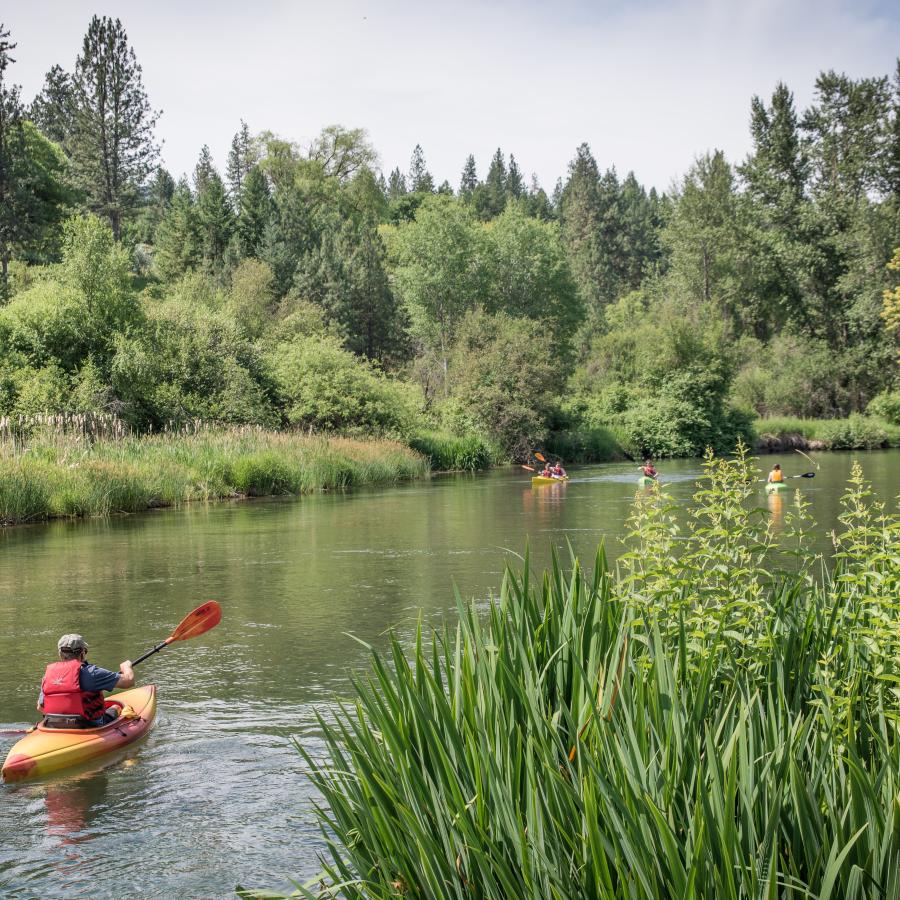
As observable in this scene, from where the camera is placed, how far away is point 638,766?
135 inches

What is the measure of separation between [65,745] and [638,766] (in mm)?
5445

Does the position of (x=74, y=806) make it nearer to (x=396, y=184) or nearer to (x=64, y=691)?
(x=64, y=691)

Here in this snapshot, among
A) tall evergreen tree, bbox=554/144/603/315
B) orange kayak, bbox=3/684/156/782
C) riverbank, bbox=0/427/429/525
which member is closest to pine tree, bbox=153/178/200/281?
riverbank, bbox=0/427/429/525

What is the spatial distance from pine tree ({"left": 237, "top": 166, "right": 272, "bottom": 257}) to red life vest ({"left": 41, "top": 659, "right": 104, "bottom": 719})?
2330 inches

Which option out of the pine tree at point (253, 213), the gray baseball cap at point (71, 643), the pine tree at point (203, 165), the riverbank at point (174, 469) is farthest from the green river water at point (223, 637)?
the pine tree at point (203, 165)

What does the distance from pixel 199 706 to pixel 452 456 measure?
33777mm

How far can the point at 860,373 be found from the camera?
196 feet

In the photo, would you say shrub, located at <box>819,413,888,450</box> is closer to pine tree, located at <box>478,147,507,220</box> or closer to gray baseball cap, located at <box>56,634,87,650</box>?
gray baseball cap, located at <box>56,634,87,650</box>

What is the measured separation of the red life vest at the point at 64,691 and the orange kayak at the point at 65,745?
141mm

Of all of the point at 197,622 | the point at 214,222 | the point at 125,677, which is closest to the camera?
the point at 125,677

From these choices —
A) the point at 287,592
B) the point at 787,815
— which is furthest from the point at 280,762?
the point at 287,592

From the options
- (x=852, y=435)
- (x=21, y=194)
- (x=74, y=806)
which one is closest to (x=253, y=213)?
(x=21, y=194)

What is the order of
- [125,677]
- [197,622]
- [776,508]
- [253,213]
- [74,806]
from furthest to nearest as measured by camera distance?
[253,213]
[776,508]
[197,622]
[125,677]
[74,806]

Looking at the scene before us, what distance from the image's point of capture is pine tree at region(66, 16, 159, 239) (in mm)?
57094
